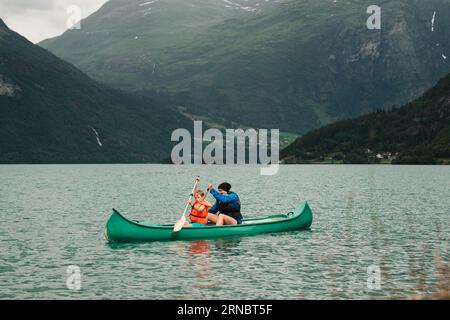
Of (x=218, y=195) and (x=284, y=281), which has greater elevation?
(x=218, y=195)

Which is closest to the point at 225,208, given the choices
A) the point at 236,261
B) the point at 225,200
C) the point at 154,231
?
the point at 225,200

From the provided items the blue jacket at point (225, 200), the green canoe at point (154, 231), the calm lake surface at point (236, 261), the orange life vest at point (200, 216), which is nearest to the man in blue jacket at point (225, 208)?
the blue jacket at point (225, 200)

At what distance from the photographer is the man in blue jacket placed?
40719mm

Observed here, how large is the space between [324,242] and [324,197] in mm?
47595

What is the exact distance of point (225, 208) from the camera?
42.0 meters

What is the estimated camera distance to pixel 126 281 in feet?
99.0

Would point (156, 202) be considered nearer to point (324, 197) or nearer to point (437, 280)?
point (324, 197)

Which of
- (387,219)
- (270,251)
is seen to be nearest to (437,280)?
(270,251)

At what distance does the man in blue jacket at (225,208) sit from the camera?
1603 inches

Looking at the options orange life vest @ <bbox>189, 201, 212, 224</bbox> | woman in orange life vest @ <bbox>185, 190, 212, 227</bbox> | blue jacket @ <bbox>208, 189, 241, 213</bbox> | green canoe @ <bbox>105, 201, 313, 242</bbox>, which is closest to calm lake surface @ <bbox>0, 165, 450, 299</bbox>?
green canoe @ <bbox>105, 201, 313, 242</bbox>

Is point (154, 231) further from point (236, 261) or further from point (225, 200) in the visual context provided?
point (236, 261)

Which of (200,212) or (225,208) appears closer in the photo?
(200,212)

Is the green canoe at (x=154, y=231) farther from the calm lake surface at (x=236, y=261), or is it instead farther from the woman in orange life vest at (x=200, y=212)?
the woman in orange life vest at (x=200, y=212)

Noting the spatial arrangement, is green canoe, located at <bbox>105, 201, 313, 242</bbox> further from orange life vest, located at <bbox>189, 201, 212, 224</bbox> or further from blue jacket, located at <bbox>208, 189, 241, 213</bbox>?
blue jacket, located at <bbox>208, 189, 241, 213</bbox>
